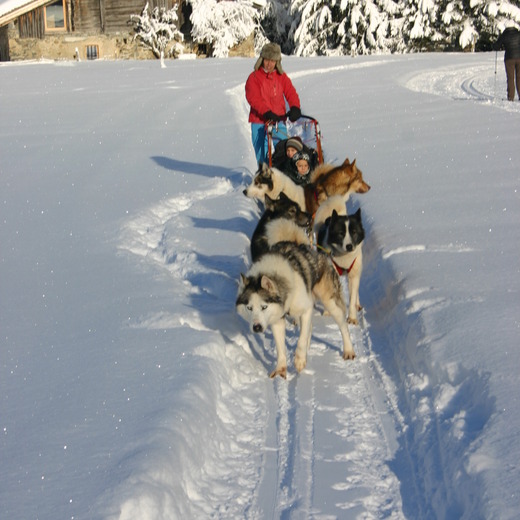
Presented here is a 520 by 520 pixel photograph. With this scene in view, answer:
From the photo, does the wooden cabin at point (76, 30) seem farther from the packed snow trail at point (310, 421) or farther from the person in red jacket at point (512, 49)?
the packed snow trail at point (310, 421)

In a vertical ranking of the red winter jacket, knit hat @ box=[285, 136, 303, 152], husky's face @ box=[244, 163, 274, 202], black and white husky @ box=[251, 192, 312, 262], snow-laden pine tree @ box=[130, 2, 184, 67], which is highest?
snow-laden pine tree @ box=[130, 2, 184, 67]

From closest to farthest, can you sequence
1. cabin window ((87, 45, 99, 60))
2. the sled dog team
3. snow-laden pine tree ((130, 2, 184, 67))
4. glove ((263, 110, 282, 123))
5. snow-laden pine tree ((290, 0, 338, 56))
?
the sled dog team, glove ((263, 110, 282, 123)), snow-laden pine tree ((130, 2, 184, 67)), cabin window ((87, 45, 99, 60)), snow-laden pine tree ((290, 0, 338, 56))

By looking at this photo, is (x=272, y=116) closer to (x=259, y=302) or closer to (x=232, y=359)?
(x=232, y=359)

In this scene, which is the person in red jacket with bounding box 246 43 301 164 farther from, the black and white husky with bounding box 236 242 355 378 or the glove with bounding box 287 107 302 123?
the black and white husky with bounding box 236 242 355 378

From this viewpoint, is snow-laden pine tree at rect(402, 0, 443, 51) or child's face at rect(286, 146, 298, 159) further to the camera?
snow-laden pine tree at rect(402, 0, 443, 51)

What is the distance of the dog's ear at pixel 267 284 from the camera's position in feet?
14.7

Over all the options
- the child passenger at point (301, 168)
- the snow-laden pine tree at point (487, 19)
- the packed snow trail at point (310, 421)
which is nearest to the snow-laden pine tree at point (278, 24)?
the snow-laden pine tree at point (487, 19)

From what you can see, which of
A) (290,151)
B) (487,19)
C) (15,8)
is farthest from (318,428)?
(487,19)

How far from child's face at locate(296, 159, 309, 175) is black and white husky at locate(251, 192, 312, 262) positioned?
1580 mm

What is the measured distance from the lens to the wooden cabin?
32.6m

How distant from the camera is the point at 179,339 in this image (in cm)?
488

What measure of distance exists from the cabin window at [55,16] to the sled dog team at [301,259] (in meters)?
29.1

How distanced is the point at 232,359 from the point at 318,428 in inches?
43.3

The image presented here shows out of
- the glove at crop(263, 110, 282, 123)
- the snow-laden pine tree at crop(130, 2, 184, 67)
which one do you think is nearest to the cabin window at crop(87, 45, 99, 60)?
the snow-laden pine tree at crop(130, 2, 184, 67)
